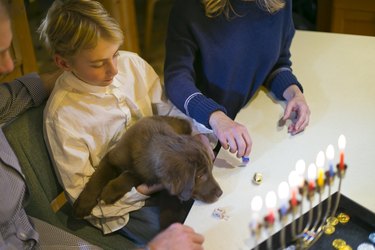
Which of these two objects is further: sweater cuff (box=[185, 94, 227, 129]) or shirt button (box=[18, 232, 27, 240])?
sweater cuff (box=[185, 94, 227, 129])

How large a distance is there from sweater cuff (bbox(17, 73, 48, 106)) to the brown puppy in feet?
0.83

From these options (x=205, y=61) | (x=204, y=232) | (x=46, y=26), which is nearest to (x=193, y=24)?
(x=205, y=61)

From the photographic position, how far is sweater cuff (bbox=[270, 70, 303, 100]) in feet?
5.01

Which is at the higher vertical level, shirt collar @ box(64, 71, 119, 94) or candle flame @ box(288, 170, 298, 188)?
shirt collar @ box(64, 71, 119, 94)

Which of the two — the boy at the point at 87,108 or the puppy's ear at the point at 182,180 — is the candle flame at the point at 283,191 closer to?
the puppy's ear at the point at 182,180

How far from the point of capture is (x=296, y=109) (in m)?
1.42

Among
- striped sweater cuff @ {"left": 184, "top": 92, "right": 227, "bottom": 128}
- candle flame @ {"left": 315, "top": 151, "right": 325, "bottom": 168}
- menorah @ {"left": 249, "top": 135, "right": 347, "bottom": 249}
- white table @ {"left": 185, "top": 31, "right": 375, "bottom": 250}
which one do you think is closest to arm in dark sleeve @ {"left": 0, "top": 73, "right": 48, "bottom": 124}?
striped sweater cuff @ {"left": 184, "top": 92, "right": 227, "bottom": 128}

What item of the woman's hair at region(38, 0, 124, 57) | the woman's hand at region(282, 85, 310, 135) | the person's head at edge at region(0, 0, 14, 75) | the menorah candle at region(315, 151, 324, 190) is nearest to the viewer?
A: the person's head at edge at region(0, 0, 14, 75)

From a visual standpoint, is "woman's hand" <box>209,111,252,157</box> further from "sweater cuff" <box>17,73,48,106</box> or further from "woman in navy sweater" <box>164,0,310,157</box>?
"sweater cuff" <box>17,73,48,106</box>

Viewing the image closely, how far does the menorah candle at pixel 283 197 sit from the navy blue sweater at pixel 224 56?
367 millimetres

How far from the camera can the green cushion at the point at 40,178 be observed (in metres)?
1.26

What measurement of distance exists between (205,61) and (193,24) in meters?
0.14

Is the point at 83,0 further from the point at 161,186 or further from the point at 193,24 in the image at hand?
the point at 161,186

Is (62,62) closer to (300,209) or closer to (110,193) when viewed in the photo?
(110,193)
